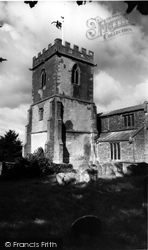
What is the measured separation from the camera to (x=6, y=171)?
529 inches

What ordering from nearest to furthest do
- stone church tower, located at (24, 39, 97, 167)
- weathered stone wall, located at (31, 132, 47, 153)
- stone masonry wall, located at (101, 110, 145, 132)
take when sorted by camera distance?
stone church tower, located at (24, 39, 97, 167), stone masonry wall, located at (101, 110, 145, 132), weathered stone wall, located at (31, 132, 47, 153)

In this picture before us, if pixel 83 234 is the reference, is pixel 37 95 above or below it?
above

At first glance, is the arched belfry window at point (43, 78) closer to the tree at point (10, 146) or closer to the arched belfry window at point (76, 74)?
the arched belfry window at point (76, 74)

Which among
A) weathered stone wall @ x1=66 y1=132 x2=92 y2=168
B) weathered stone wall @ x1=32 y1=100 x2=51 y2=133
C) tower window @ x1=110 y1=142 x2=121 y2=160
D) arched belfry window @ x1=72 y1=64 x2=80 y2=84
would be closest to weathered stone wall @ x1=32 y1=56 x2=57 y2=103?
weathered stone wall @ x1=32 y1=100 x2=51 y2=133

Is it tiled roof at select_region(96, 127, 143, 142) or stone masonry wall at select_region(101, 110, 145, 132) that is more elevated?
stone masonry wall at select_region(101, 110, 145, 132)

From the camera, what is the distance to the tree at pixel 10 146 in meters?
28.4

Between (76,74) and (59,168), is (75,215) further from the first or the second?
(76,74)

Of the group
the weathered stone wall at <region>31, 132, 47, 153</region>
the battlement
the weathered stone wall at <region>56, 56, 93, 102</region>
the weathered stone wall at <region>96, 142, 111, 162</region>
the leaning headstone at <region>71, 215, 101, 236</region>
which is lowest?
the leaning headstone at <region>71, 215, 101, 236</region>

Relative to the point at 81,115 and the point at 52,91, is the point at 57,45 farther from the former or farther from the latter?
the point at 81,115

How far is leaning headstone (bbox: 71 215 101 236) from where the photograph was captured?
4.48m

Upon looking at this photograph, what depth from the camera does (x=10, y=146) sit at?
96.9 feet

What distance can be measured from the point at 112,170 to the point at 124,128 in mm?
10350

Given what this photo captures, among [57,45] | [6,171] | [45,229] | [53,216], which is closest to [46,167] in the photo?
[6,171]

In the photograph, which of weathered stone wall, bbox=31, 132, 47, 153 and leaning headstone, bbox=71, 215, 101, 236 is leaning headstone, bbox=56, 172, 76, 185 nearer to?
leaning headstone, bbox=71, 215, 101, 236
